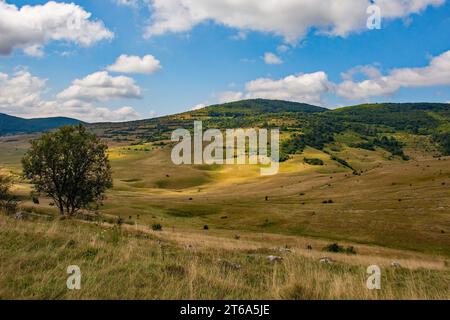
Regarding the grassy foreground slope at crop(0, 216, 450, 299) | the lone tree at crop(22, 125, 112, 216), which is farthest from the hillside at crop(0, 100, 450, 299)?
the lone tree at crop(22, 125, 112, 216)

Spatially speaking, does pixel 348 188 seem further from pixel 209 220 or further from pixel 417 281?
pixel 417 281

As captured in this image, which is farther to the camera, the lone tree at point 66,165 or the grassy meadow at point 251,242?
the lone tree at point 66,165

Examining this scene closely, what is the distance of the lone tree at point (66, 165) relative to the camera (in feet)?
185

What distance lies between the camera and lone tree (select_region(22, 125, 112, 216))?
56.4 m

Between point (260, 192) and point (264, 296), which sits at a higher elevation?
point (264, 296)

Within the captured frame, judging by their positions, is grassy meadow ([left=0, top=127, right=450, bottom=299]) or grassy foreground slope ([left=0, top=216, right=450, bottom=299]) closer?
grassy foreground slope ([left=0, top=216, right=450, bottom=299])

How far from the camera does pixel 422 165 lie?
111 metres

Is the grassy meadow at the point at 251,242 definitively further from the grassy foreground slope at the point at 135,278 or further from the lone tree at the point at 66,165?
the lone tree at the point at 66,165

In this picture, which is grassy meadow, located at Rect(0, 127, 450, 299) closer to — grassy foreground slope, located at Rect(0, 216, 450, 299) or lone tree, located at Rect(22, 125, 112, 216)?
grassy foreground slope, located at Rect(0, 216, 450, 299)

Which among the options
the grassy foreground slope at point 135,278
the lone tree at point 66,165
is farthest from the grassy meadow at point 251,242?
the lone tree at point 66,165

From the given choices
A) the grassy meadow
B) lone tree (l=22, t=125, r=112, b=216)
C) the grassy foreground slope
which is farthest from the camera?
lone tree (l=22, t=125, r=112, b=216)

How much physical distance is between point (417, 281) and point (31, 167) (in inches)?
2216
